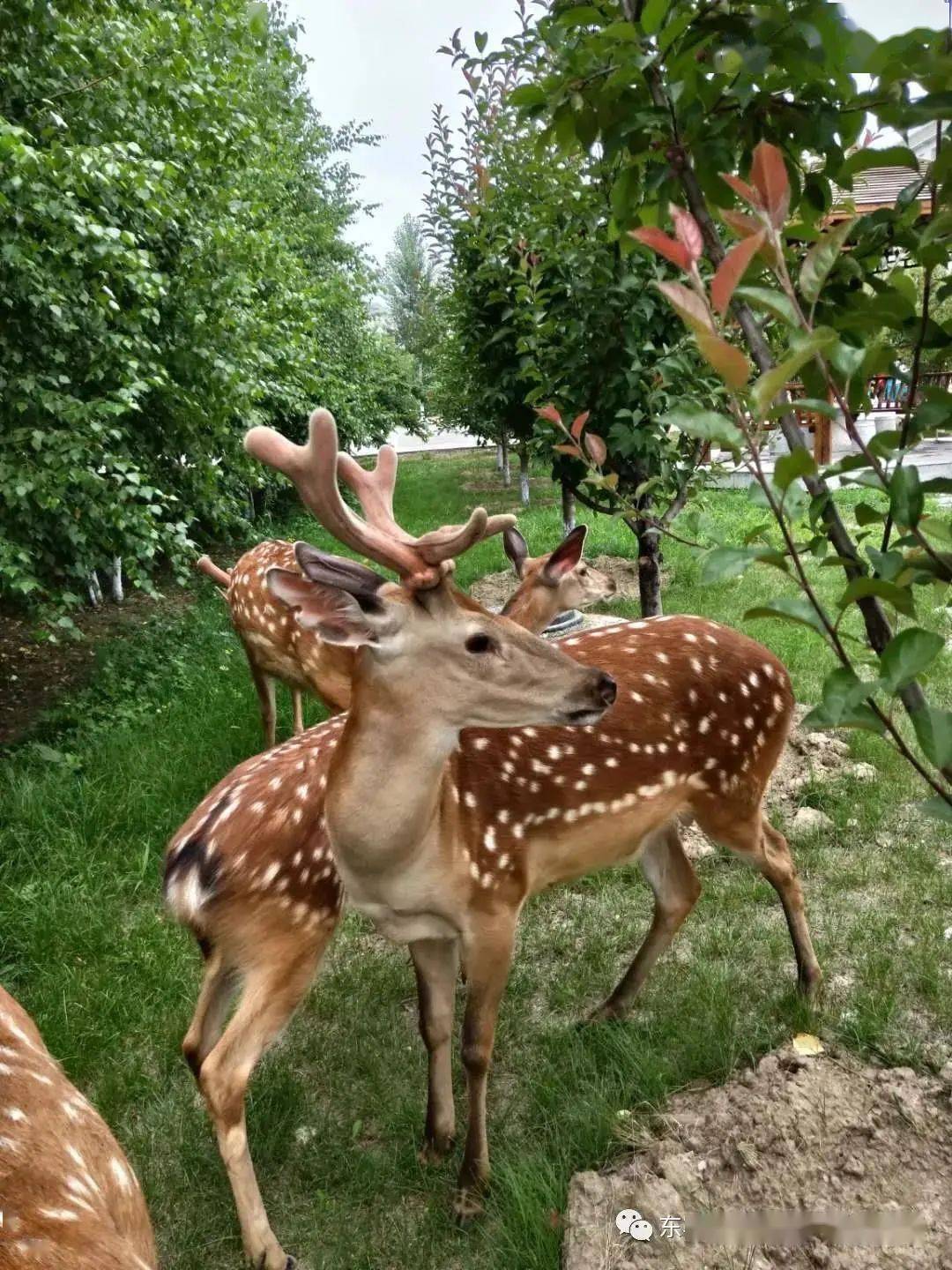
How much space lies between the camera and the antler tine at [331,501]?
1.94 metres

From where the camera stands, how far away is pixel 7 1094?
1.34 m

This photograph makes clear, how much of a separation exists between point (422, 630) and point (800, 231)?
1.06 metres

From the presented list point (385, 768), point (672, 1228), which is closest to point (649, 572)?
point (385, 768)

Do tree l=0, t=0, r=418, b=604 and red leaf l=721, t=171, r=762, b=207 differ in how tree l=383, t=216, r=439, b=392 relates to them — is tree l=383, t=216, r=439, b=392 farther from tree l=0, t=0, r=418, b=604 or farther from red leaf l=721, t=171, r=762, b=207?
red leaf l=721, t=171, r=762, b=207

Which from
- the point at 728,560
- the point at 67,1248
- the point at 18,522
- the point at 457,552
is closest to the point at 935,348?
the point at 728,560

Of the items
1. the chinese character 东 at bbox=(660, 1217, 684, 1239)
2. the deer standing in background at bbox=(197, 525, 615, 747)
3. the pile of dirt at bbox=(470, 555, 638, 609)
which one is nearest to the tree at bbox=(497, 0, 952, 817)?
the chinese character 东 at bbox=(660, 1217, 684, 1239)

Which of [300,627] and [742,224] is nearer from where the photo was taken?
[742,224]

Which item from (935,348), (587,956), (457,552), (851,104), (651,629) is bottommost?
(587,956)

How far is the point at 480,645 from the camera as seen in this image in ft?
6.56

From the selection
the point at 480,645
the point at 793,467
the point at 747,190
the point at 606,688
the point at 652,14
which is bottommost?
the point at 606,688

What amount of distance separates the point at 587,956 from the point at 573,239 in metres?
3.38

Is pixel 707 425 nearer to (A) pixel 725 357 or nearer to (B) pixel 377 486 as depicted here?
(A) pixel 725 357

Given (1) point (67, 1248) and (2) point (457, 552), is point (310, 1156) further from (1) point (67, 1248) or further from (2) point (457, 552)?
(2) point (457, 552)

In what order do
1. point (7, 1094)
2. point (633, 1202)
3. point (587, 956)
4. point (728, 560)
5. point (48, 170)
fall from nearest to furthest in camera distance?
point (728, 560) → point (7, 1094) → point (633, 1202) → point (587, 956) → point (48, 170)
